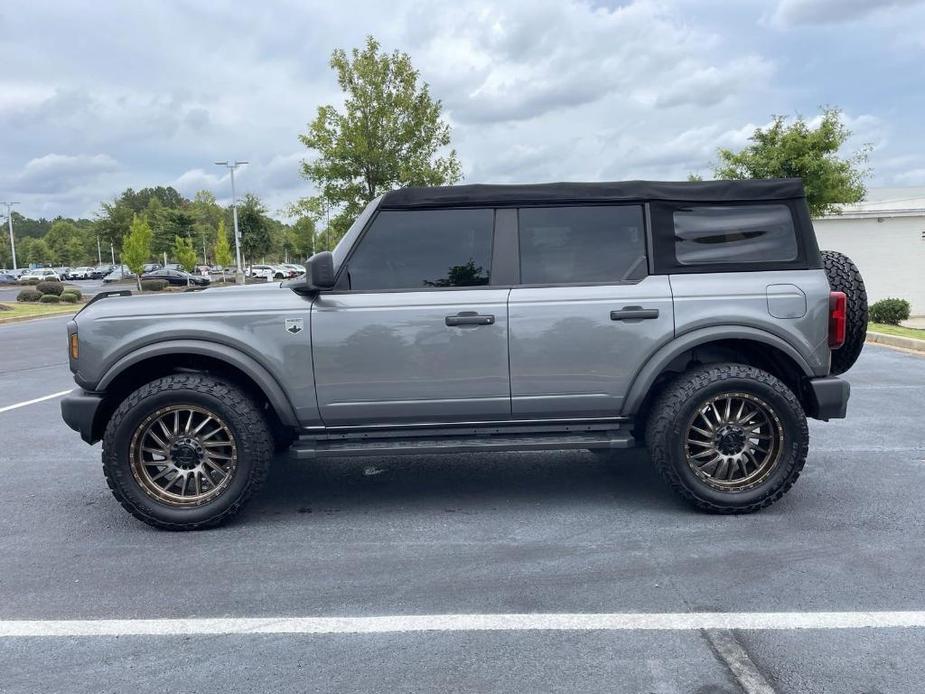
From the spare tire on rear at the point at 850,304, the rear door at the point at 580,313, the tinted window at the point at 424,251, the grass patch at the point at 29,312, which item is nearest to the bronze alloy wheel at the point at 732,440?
the rear door at the point at 580,313

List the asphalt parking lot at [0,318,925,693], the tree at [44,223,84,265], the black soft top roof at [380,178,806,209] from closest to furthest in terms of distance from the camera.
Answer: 1. the asphalt parking lot at [0,318,925,693]
2. the black soft top roof at [380,178,806,209]
3. the tree at [44,223,84,265]

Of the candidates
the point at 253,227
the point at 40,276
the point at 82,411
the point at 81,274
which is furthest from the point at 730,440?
the point at 81,274

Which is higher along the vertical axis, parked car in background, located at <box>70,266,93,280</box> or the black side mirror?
parked car in background, located at <box>70,266,93,280</box>

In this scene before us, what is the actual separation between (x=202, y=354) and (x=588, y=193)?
8.04 ft

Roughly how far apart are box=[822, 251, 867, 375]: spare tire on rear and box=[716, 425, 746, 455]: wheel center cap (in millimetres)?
878

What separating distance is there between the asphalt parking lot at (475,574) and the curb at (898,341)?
23.3 feet

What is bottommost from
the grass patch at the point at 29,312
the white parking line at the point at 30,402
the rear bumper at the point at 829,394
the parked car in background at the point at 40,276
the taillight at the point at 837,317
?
the white parking line at the point at 30,402

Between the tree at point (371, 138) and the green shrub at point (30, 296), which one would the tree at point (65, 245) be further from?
the tree at point (371, 138)

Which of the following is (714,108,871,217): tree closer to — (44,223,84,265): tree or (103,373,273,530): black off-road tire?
(103,373,273,530): black off-road tire

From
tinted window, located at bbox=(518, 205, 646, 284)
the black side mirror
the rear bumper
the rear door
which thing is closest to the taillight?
the rear bumper

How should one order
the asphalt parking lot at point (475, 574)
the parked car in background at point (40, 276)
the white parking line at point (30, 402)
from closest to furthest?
1. the asphalt parking lot at point (475, 574)
2. the white parking line at point (30, 402)
3. the parked car in background at point (40, 276)

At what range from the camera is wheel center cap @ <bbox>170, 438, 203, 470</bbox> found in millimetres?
4355

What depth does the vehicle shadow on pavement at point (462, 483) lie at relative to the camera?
4824mm

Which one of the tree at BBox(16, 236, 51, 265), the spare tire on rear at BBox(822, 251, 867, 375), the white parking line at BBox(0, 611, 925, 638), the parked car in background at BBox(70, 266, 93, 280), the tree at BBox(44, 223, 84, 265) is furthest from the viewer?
the tree at BBox(16, 236, 51, 265)
